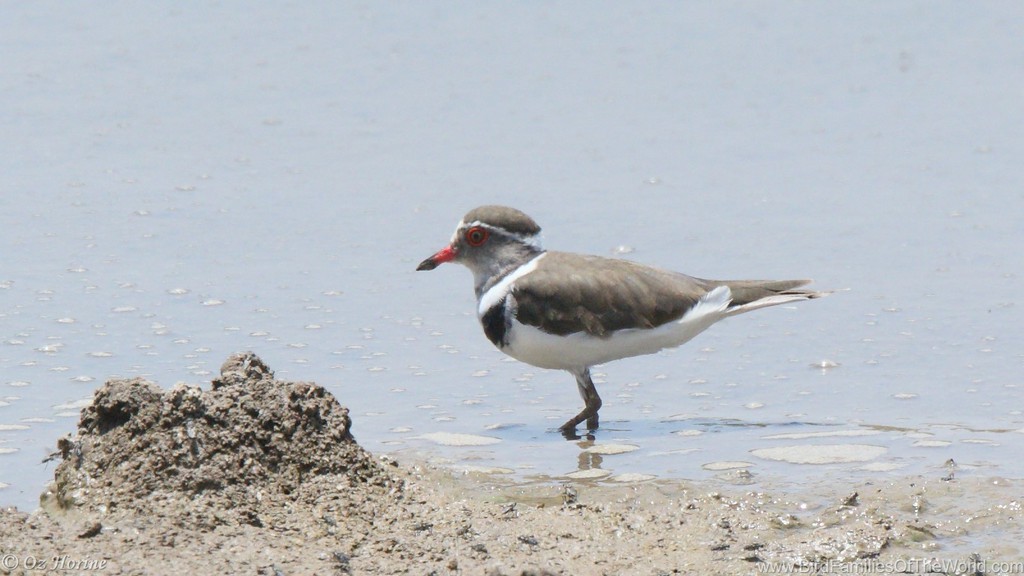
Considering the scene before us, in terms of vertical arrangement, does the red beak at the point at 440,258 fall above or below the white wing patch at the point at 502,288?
above

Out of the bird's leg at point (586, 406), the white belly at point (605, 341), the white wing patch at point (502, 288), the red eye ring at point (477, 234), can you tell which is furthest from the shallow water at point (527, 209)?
the red eye ring at point (477, 234)


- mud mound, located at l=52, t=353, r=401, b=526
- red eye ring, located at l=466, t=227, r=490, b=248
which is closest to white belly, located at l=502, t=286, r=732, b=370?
red eye ring, located at l=466, t=227, r=490, b=248

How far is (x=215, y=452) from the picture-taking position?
15.7ft

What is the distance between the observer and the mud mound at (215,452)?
15.3ft

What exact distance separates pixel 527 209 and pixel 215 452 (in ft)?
15.9

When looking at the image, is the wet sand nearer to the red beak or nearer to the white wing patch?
the white wing patch

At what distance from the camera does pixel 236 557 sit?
14.1 feet

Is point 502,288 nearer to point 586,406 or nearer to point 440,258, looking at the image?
point 440,258

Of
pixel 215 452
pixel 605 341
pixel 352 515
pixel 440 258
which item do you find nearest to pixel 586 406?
pixel 605 341

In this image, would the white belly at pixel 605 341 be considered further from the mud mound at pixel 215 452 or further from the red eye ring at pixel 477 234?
the mud mound at pixel 215 452

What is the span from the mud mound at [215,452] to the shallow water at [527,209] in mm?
733

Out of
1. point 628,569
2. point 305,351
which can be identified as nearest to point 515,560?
point 628,569

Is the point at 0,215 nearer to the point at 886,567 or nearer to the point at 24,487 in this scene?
the point at 24,487

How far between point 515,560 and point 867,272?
187 inches
